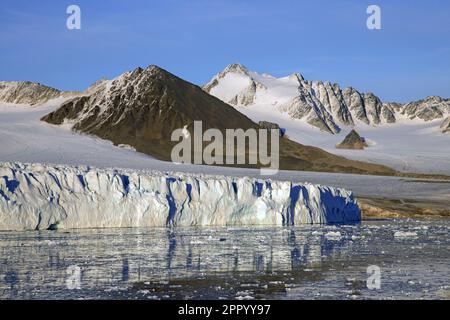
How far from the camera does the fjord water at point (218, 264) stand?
53.7ft

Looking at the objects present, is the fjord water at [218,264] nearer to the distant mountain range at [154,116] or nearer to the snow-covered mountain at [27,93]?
the distant mountain range at [154,116]

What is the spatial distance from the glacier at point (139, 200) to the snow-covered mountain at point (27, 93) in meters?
107

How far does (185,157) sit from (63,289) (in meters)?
84.5

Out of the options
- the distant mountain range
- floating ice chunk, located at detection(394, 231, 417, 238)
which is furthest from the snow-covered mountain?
floating ice chunk, located at detection(394, 231, 417, 238)

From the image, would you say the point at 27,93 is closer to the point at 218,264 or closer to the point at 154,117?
the point at 154,117

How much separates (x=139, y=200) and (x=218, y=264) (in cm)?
1331

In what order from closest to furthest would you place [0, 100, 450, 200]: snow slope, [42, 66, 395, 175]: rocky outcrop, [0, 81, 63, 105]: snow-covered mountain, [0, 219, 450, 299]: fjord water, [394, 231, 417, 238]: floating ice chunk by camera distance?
1. [0, 219, 450, 299]: fjord water
2. [394, 231, 417, 238]: floating ice chunk
3. [0, 100, 450, 200]: snow slope
4. [42, 66, 395, 175]: rocky outcrop
5. [0, 81, 63, 105]: snow-covered mountain

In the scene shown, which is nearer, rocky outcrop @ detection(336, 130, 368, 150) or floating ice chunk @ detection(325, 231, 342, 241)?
floating ice chunk @ detection(325, 231, 342, 241)

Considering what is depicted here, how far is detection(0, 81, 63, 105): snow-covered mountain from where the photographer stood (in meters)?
140

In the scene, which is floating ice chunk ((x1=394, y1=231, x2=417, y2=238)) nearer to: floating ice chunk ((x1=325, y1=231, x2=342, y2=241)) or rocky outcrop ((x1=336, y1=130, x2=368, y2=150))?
floating ice chunk ((x1=325, y1=231, x2=342, y2=241))

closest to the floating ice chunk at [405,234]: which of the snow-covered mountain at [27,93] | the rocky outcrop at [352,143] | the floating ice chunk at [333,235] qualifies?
the floating ice chunk at [333,235]

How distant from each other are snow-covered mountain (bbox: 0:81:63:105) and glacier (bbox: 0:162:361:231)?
10695 cm

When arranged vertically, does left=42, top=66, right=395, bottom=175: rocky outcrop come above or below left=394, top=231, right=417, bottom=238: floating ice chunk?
above
